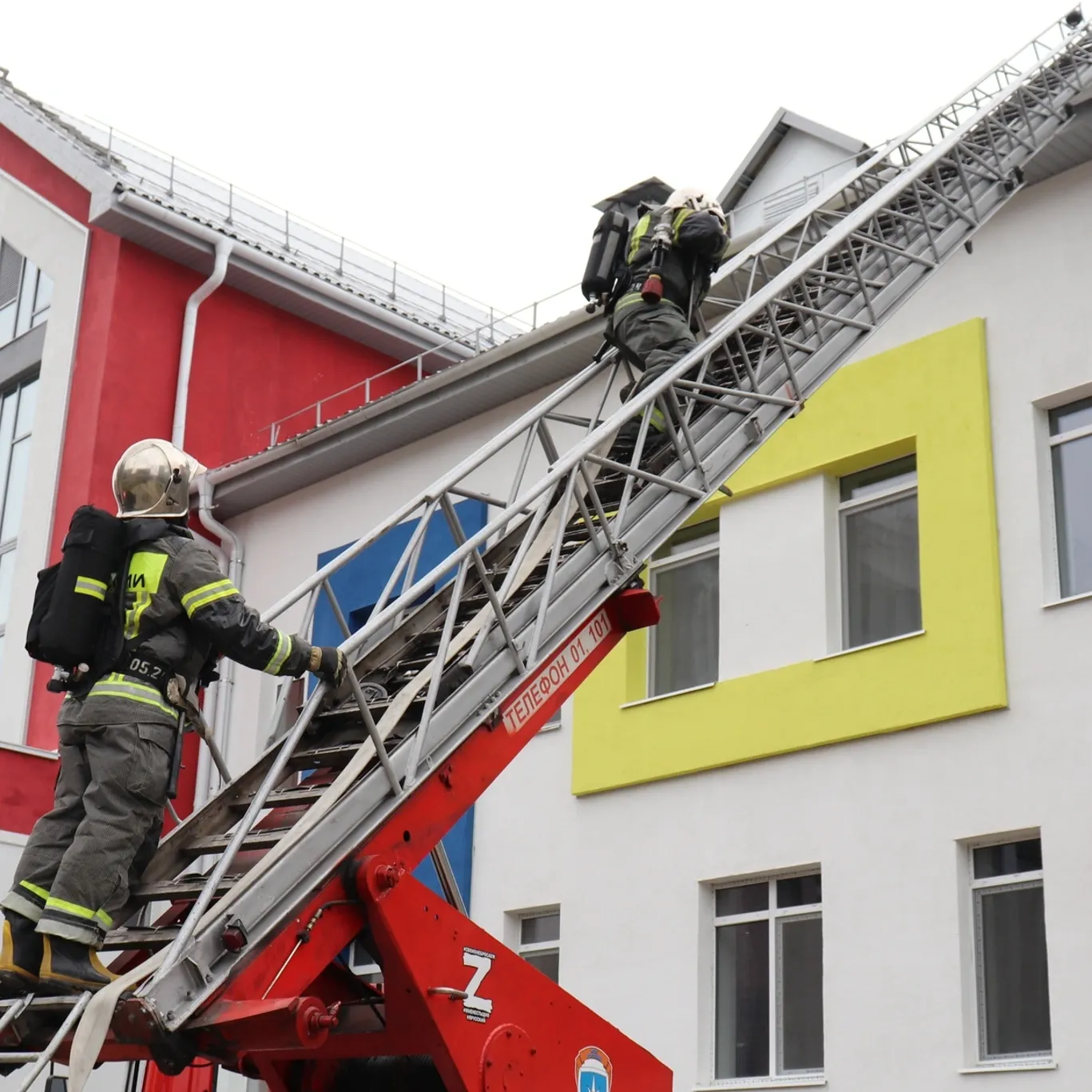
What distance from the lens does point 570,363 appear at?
14938mm

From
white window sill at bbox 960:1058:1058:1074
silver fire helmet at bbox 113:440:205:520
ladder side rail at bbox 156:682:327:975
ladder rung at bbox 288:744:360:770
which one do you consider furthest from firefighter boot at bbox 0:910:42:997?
white window sill at bbox 960:1058:1058:1074

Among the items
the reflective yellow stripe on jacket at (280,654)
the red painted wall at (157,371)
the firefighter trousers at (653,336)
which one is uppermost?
the red painted wall at (157,371)

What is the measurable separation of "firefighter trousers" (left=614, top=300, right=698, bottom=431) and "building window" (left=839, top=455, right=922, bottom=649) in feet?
14.1

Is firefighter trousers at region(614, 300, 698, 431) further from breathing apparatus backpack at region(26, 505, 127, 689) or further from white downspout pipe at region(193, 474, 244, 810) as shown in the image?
white downspout pipe at region(193, 474, 244, 810)

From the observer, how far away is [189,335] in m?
18.6

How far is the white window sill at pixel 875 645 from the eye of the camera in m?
11.6

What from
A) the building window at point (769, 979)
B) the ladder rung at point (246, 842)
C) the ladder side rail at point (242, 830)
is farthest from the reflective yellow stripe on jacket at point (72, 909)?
the building window at point (769, 979)

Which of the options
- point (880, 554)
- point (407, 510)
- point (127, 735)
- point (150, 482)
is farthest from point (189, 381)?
point (127, 735)

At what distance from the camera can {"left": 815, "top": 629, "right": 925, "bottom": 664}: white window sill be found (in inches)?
458

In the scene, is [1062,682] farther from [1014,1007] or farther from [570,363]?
[570,363]

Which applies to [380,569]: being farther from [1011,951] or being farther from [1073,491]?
[1011,951]

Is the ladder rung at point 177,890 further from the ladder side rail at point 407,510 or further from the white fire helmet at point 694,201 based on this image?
the white fire helmet at point 694,201

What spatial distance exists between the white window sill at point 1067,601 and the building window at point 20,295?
13107 millimetres

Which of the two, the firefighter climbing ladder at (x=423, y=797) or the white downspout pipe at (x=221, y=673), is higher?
the white downspout pipe at (x=221, y=673)
